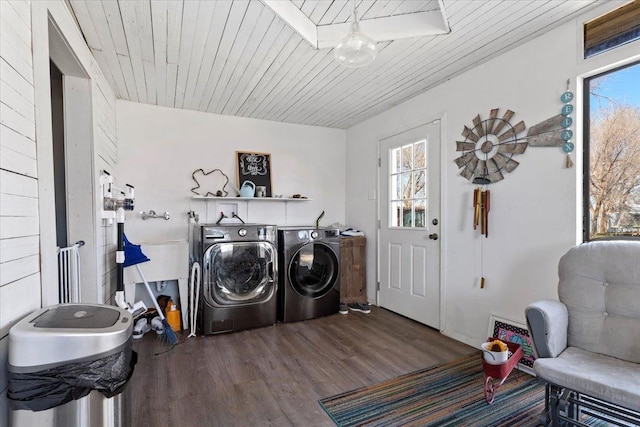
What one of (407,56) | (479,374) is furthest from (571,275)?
(407,56)

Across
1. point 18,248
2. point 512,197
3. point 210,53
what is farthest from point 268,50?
point 512,197

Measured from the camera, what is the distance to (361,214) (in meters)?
4.00

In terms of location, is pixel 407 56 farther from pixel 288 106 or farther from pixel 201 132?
pixel 201 132

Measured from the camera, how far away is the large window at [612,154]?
177 cm

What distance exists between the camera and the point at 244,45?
2.16 metres

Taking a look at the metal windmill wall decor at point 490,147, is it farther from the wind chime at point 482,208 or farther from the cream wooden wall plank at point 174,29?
the cream wooden wall plank at point 174,29

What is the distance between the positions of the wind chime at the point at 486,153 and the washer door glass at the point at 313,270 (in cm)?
153

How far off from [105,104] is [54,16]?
1.24m

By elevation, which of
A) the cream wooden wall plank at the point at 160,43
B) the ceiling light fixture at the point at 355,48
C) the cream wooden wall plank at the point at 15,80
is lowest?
the cream wooden wall plank at the point at 15,80

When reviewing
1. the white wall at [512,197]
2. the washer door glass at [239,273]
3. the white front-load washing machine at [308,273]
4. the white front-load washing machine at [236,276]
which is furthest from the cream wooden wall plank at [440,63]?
the washer door glass at [239,273]

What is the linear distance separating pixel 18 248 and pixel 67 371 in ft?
1.72

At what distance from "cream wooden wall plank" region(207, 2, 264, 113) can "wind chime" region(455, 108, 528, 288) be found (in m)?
1.80

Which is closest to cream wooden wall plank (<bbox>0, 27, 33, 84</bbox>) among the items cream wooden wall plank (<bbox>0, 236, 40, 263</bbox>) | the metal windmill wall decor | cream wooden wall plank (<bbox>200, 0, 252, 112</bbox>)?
cream wooden wall plank (<bbox>0, 236, 40, 263</bbox>)

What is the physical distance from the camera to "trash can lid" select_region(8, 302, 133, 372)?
938mm
